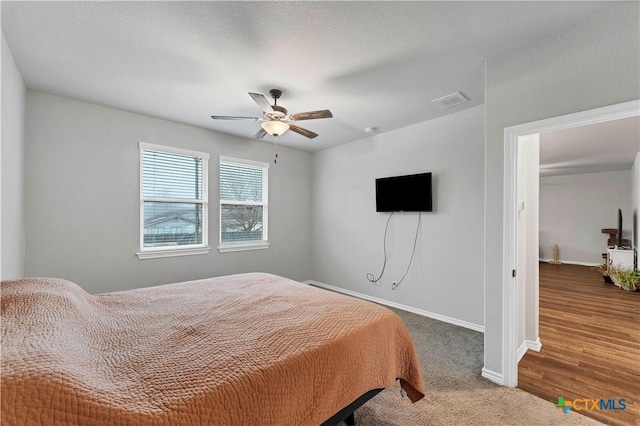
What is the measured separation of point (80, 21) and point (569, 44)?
3373mm

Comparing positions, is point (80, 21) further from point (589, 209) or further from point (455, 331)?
point (589, 209)

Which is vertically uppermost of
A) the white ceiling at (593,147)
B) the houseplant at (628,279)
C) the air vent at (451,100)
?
the air vent at (451,100)

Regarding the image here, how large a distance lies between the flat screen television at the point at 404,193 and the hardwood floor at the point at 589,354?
1937 mm

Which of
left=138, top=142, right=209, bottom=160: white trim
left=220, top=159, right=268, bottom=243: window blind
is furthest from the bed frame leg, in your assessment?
left=138, top=142, right=209, bottom=160: white trim

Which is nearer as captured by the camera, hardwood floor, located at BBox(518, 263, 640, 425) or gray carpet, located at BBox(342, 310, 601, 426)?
gray carpet, located at BBox(342, 310, 601, 426)

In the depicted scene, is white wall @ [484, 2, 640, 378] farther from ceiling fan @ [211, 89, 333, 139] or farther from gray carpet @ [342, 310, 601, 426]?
ceiling fan @ [211, 89, 333, 139]

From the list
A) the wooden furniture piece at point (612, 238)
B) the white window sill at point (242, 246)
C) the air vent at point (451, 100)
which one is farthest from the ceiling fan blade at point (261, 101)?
the wooden furniture piece at point (612, 238)

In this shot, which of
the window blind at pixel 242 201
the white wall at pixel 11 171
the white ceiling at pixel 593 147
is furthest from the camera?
the window blind at pixel 242 201

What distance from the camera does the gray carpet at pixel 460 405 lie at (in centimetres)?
180

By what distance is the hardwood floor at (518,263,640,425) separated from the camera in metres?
2.03

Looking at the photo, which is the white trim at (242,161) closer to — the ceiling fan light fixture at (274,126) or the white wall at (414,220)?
the white wall at (414,220)

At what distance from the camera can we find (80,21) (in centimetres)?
183

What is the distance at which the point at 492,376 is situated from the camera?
2.24m

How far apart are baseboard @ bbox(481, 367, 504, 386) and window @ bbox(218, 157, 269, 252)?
348 centimetres
